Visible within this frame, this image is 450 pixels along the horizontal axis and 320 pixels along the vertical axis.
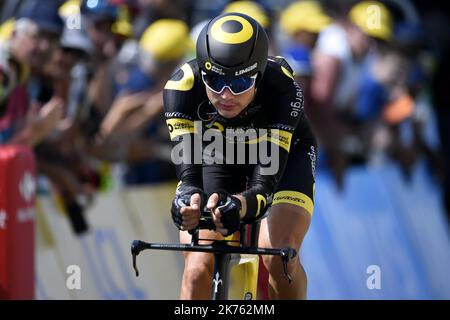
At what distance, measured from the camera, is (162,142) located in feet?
38.1

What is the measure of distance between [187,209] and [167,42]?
506 centimetres

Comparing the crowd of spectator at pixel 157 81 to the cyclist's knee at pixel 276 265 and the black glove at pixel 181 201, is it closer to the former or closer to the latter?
the cyclist's knee at pixel 276 265

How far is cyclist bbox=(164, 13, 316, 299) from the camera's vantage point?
6781 millimetres

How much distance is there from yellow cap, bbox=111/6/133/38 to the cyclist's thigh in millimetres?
3706

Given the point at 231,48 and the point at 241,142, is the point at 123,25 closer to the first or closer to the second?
the point at 241,142

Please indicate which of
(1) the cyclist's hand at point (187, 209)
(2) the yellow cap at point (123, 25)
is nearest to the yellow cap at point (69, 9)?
(2) the yellow cap at point (123, 25)

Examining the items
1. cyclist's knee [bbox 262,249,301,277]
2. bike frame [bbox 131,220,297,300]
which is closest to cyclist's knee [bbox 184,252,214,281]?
bike frame [bbox 131,220,297,300]

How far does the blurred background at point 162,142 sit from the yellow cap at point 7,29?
0.02 metres

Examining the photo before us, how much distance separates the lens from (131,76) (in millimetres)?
11445

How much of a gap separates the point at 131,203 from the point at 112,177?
31 cm

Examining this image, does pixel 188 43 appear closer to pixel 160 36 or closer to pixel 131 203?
pixel 160 36

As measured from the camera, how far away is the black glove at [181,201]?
21.6 ft

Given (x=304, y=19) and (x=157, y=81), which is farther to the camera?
(x=304, y=19)

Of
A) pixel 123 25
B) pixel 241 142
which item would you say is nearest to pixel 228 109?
pixel 241 142
